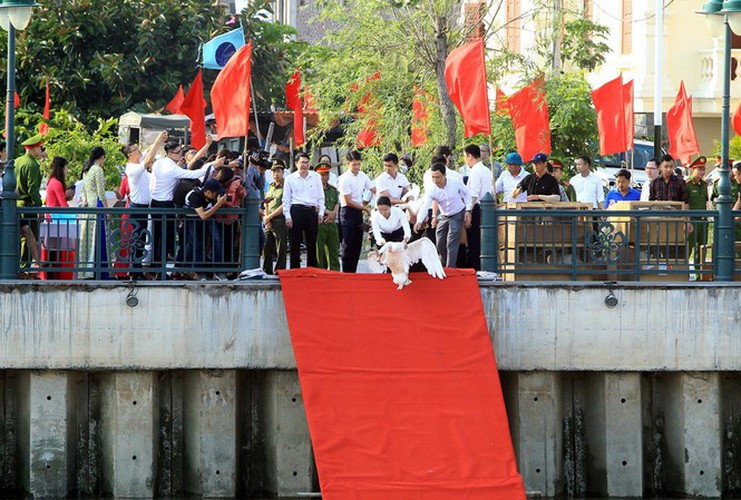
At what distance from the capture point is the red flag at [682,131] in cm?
2480

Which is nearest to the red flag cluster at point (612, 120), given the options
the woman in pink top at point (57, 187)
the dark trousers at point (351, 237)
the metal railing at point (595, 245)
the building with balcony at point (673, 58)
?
the dark trousers at point (351, 237)

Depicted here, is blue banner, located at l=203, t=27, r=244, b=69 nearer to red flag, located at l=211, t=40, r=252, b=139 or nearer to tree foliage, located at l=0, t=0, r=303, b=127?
tree foliage, located at l=0, t=0, r=303, b=127

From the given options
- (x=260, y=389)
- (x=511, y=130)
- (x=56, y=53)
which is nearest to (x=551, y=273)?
(x=260, y=389)

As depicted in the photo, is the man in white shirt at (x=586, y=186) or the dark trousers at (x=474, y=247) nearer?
the dark trousers at (x=474, y=247)

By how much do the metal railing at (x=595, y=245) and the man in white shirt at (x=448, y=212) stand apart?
920 mm

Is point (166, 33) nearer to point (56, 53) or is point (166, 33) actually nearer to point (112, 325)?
point (56, 53)

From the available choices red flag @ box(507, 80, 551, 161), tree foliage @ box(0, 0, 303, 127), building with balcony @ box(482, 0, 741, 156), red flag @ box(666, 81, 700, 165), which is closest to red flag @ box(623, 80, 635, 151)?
red flag @ box(666, 81, 700, 165)

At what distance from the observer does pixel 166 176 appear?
17.3m

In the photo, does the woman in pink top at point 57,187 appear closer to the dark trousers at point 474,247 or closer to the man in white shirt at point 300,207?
the man in white shirt at point 300,207

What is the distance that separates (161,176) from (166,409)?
2790 millimetres

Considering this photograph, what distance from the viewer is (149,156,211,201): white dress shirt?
17219 millimetres

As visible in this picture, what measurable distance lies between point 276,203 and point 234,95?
5.50ft

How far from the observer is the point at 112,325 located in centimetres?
1562

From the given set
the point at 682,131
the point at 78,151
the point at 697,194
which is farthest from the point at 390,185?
the point at 78,151
